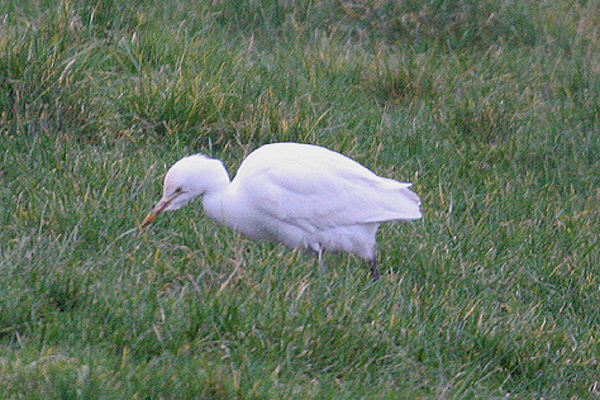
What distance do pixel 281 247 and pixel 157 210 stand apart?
2.05 feet

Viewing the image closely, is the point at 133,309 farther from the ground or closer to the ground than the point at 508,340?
farther from the ground

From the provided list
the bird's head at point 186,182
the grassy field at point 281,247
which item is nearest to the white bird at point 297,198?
the bird's head at point 186,182

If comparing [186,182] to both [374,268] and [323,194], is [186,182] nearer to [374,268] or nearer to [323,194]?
[323,194]

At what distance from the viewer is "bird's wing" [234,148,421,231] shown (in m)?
4.73

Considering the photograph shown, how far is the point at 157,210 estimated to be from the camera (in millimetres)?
4598

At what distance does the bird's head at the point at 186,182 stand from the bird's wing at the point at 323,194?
158 millimetres

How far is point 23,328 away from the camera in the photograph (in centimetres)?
350

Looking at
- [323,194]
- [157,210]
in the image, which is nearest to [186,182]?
[157,210]

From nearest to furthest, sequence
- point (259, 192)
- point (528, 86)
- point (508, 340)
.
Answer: point (508, 340), point (259, 192), point (528, 86)

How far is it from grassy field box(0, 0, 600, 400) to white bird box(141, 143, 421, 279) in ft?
0.35

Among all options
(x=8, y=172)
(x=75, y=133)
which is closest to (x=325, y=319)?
(x=8, y=172)

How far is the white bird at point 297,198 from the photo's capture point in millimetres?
4703

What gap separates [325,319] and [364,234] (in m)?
1.16

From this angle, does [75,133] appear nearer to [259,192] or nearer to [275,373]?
[259,192]
